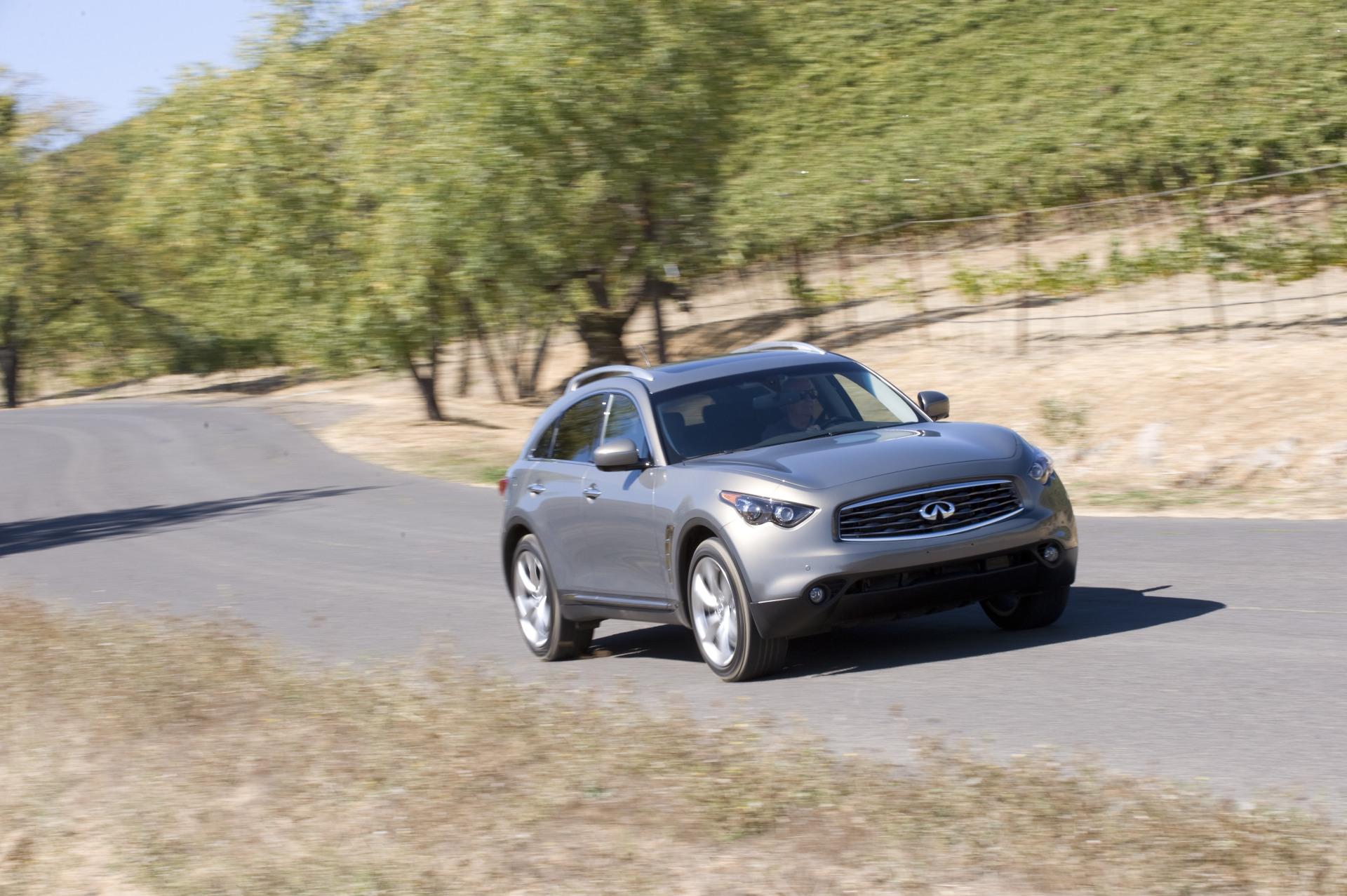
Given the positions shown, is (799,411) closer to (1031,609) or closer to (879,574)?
(879,574)

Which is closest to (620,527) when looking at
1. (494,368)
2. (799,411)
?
(799,411)

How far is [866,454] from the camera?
8.30 metres

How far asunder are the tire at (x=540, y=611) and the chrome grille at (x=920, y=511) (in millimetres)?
2675

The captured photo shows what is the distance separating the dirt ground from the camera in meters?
16.3

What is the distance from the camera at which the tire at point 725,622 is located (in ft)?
26.8

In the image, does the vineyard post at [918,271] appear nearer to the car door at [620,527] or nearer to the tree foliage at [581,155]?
the tree foliage at [581,155]

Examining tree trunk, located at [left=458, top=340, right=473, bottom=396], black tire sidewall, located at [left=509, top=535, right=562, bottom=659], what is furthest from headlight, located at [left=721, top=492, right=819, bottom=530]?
tree trunk, located at [left=458, top=340, right=473, bottom=396]

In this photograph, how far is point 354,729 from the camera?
7777mm

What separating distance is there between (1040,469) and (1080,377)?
14252mm

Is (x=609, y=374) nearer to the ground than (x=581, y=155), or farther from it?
nearer to the ground

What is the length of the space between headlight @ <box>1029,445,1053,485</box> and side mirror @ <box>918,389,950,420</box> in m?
0.71

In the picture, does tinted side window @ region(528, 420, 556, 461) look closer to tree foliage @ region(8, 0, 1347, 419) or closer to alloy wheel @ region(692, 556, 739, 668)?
alloy wheel @ region(692, 556, 739, 668)

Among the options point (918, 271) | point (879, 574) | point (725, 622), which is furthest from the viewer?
point (918, 271)

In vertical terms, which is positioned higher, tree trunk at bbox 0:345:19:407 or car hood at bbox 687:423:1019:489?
car hood at bbox 687:423:1019:489
